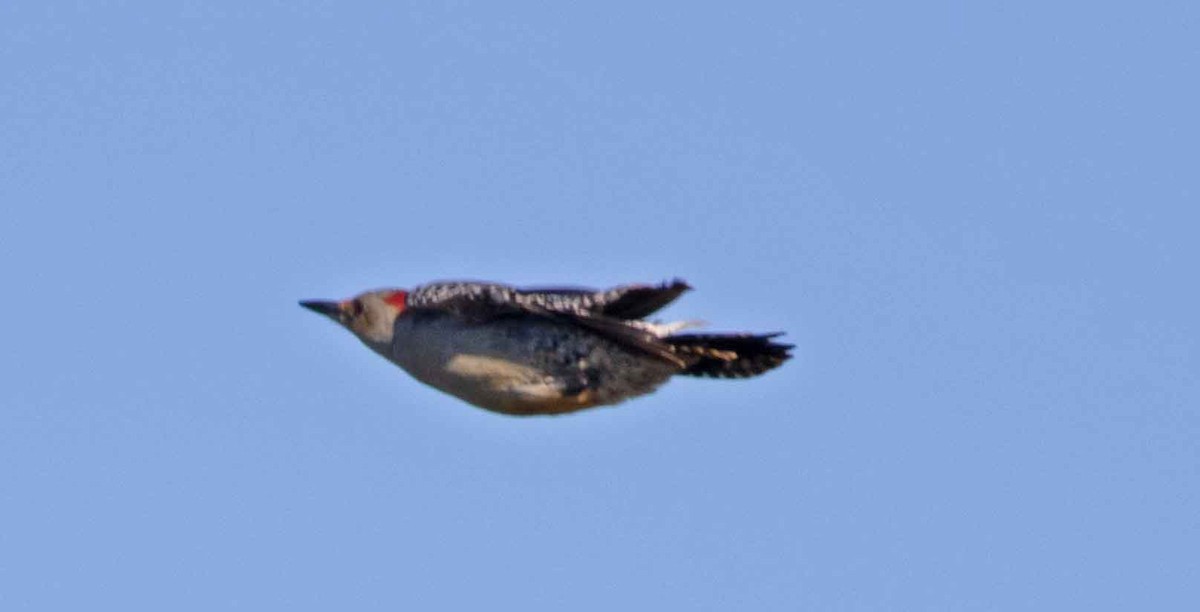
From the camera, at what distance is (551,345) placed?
110 feet

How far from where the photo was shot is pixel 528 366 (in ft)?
110

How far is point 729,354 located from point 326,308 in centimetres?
415

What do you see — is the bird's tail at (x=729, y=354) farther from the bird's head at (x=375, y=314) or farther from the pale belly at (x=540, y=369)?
the bird's head at (x=375, y=314)

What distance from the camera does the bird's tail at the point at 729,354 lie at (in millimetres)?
33969

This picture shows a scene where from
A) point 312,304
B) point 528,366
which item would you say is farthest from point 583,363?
point 312,304

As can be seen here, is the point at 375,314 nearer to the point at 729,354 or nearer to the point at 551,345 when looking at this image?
the point at 551,345

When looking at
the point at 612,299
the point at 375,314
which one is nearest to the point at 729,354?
the point at 612,299

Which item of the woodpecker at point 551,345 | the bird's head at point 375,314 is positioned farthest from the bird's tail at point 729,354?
the bird's head at point 375,314

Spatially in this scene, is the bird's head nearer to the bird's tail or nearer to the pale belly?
the pale belly

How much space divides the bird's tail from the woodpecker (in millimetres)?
14

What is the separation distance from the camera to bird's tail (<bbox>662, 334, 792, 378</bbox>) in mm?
33969

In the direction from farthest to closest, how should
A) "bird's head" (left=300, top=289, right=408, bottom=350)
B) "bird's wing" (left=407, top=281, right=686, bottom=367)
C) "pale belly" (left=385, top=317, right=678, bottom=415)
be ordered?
"bird's head" (left=300, top=289, right=408, bottom=350)
"pale belly" (left=385, top=317, right=678, bottom=415)
"bird's wing" (left=407, top=281, right=686, bottom=367)

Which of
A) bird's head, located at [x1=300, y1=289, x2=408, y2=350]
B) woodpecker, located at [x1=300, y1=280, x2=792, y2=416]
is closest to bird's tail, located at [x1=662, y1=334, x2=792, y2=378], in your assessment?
woodpecker, located at [x1=300, y1=280, x2=792, y2=416]

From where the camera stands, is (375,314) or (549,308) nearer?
(549,308)
